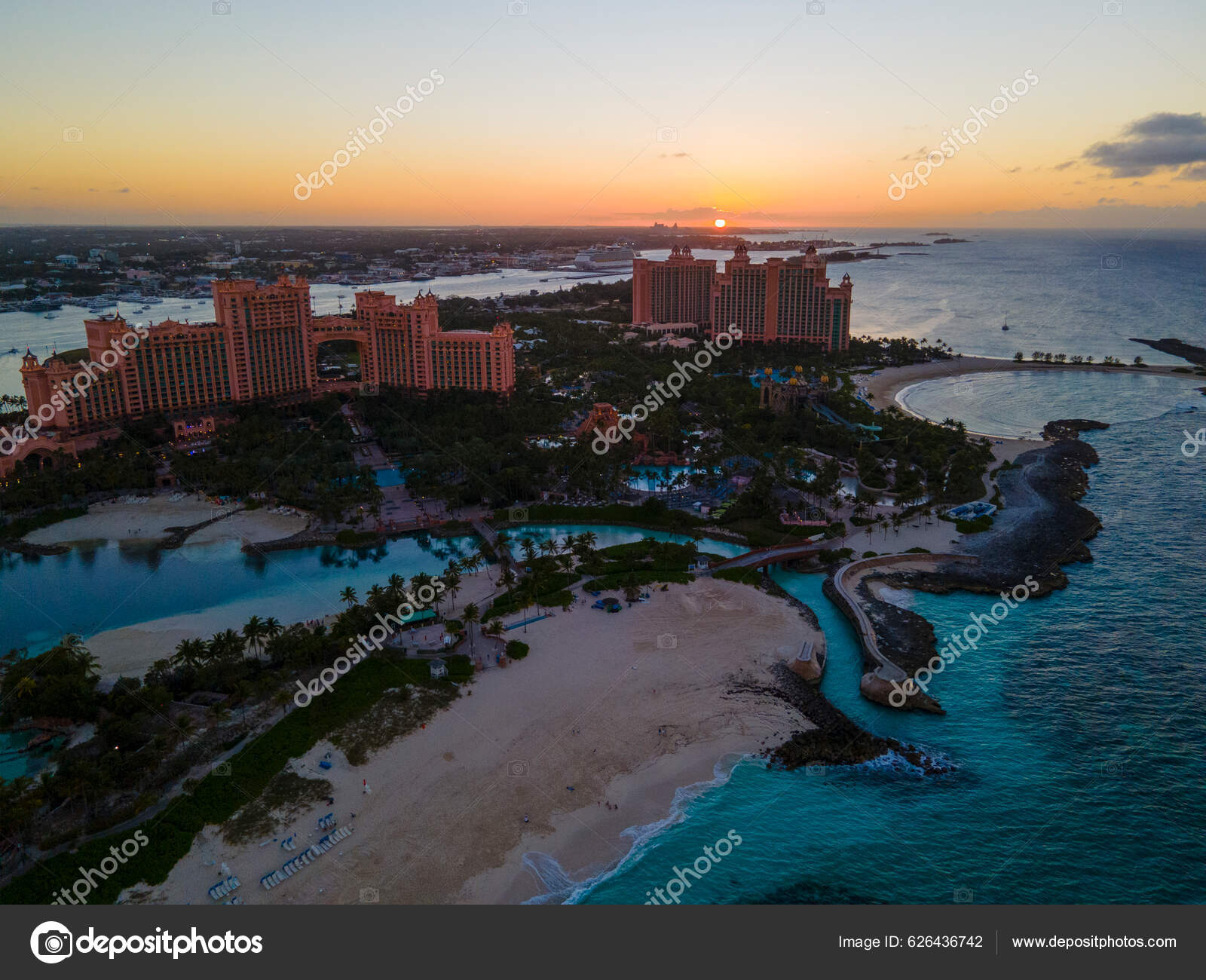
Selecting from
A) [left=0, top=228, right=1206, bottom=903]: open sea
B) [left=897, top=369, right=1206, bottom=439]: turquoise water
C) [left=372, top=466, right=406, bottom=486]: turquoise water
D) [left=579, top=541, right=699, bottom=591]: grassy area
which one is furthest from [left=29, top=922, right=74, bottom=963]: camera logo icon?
[left=897, top=369, right=1206, bottom=439]: turquoise water

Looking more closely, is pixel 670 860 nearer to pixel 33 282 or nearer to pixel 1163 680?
pixel 1163 680

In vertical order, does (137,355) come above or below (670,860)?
above

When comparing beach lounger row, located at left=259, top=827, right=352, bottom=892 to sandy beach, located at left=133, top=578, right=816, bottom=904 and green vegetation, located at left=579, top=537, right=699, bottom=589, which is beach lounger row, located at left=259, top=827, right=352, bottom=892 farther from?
green vegetation, located at left=579, top=537, right=699, bottom=589

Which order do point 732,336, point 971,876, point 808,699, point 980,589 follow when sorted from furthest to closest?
1. point 732,336
2. point 980,589
3. point 808,699
4. point 971,876

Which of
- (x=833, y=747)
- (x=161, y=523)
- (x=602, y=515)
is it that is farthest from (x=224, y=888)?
(x=161, y=523)

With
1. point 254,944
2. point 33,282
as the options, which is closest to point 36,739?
point 254,944

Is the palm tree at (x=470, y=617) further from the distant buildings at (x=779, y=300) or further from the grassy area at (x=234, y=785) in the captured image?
the distant buildings at (x=779, y=300)

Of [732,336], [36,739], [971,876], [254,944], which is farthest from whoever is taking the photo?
[732,336]

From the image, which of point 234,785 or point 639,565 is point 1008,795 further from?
point 234,785
